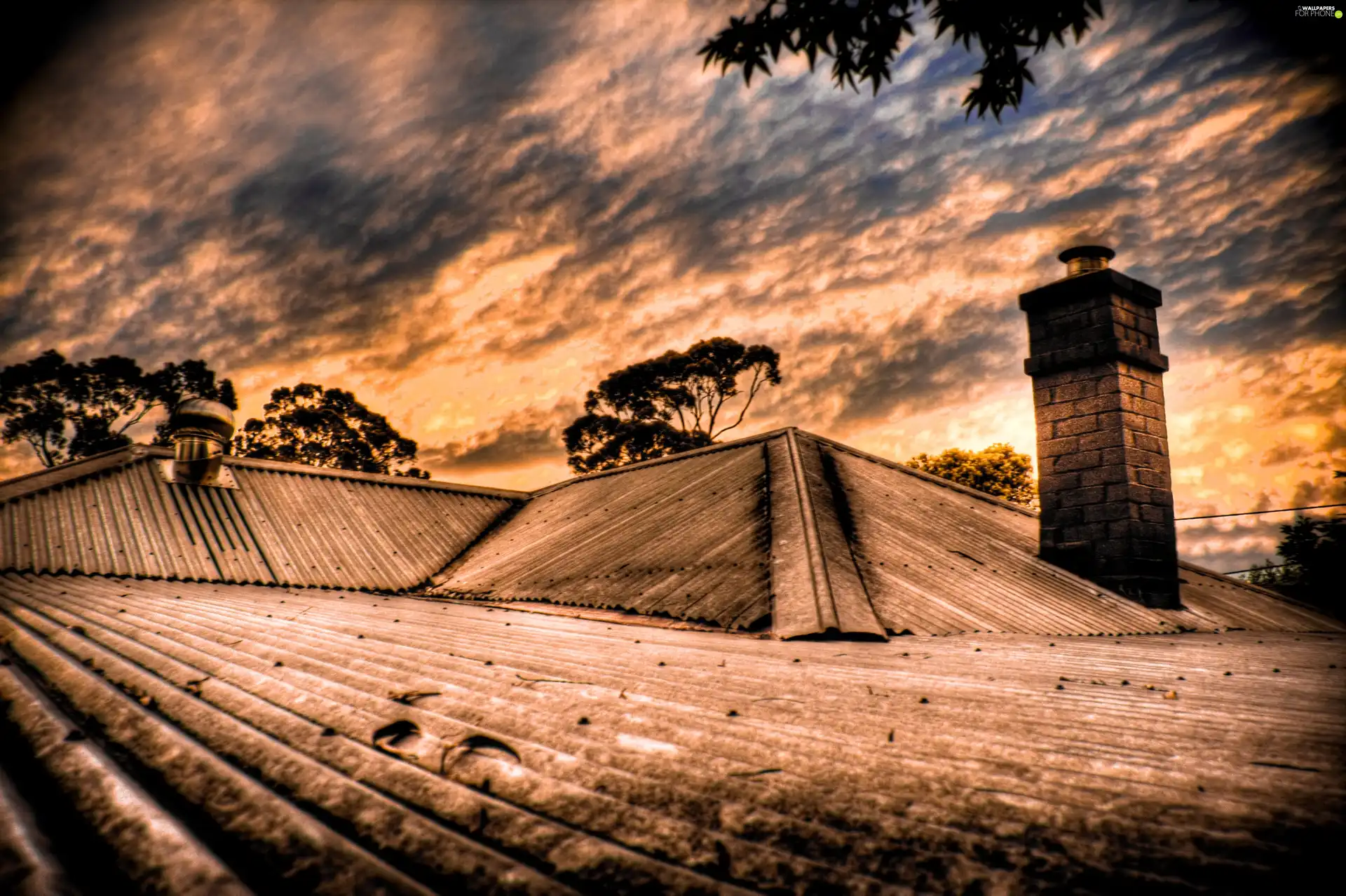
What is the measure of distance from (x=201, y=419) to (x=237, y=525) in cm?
252

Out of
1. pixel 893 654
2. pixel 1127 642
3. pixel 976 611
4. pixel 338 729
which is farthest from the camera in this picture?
pixel 976 611

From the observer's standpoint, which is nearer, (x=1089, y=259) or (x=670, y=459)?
(x=1089, y=259)

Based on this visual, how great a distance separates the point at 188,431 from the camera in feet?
41.1

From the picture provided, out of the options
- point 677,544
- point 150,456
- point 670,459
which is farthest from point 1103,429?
point 150,456

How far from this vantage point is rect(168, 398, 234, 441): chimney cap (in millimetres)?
12570

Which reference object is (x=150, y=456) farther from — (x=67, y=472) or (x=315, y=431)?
(x=315, y=431)

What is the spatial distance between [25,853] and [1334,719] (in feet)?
11.8

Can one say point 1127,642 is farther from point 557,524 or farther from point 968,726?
point 557,524

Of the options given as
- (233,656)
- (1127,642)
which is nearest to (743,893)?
(233,656)

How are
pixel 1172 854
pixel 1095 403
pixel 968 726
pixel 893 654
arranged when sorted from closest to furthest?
pixel 1172 854 → pixel 968 726 → pixel 893 654 → pixel 1095 403

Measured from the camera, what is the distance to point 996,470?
91.7 ft

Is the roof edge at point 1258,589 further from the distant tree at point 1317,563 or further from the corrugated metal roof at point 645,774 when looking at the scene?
the corrugated metal roof at point 645,774

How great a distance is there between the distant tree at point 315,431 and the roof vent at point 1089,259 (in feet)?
93.6

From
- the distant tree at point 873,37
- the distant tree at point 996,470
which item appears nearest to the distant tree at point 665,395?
the distant tree at point 996,470
